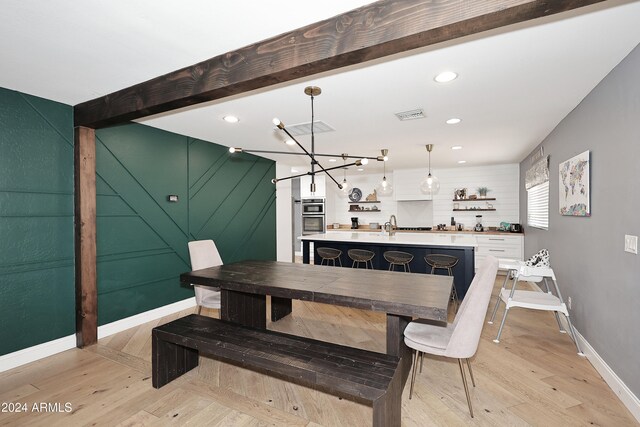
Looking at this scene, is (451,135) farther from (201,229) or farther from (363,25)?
(201,229)

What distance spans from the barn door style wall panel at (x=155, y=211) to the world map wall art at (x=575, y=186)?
4395 millimetres

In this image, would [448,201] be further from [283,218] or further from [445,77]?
[445,77]

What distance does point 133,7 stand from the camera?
5.22ft

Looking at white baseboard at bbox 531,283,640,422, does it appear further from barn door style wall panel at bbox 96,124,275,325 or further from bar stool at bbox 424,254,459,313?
barn door style wall panel at bbox 96,124,275,325

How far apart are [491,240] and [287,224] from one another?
165 inches

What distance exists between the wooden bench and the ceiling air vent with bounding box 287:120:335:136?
2352 mm

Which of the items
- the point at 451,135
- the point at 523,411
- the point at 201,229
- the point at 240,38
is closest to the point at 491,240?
the point at 451,135

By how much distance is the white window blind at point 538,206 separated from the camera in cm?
414

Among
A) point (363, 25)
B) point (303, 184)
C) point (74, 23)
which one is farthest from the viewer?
point (303, 184)

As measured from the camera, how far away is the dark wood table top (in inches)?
72.1

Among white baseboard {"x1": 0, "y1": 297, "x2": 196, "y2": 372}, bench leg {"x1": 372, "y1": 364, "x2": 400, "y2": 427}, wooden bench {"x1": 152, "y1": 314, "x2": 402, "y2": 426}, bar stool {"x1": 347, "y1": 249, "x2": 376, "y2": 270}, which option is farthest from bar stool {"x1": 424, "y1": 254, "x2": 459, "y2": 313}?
white baseboard {"x1": 0, "y1": 297, "x2": 196, "y2": 372}

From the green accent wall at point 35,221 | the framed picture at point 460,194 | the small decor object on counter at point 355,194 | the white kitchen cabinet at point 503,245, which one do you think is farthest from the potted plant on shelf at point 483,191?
the green accent wall at point 35,221

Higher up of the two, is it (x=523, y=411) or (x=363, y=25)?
(x=363, y=25)

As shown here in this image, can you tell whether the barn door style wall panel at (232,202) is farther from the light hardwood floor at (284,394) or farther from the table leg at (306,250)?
the light hardwood floor at (284,394)
